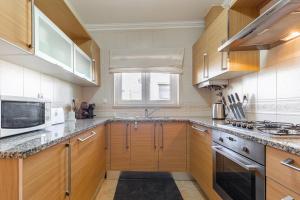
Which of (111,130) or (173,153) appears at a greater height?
(111,130)

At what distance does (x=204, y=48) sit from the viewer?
2.74 meters

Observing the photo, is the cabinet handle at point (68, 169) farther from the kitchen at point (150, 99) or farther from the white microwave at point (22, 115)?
the white microwave at point (22, 115)

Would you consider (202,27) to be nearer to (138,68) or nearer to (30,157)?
(138,68)

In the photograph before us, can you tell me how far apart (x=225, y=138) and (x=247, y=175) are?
0.36 metres

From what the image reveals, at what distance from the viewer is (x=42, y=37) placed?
4.92 ft

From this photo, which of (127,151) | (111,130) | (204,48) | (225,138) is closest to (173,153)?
(127,151)

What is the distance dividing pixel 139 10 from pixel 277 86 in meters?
2.01

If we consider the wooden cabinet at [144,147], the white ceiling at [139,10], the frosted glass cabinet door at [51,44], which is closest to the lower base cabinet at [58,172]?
the wooden cabinet at [144,147]

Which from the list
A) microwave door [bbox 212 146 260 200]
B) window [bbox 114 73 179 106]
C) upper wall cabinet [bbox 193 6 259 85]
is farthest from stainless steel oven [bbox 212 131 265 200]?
window [bbox 114 73 179 106]

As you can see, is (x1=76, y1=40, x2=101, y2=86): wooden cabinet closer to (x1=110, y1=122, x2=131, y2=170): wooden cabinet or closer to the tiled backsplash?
(x1=110, y1=122, x2=131, y2=170): wooden cabinet

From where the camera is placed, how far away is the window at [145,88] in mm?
3441

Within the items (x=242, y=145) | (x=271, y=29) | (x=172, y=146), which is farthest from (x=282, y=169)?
(x=172, y=146)

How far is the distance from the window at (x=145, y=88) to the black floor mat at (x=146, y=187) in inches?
45.3

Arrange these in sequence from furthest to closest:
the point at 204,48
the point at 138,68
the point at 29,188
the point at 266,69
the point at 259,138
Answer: the point at 138,68 < the point at 204,48 < the point at 266,69 < the point at 259,138 < the point at 29,188
